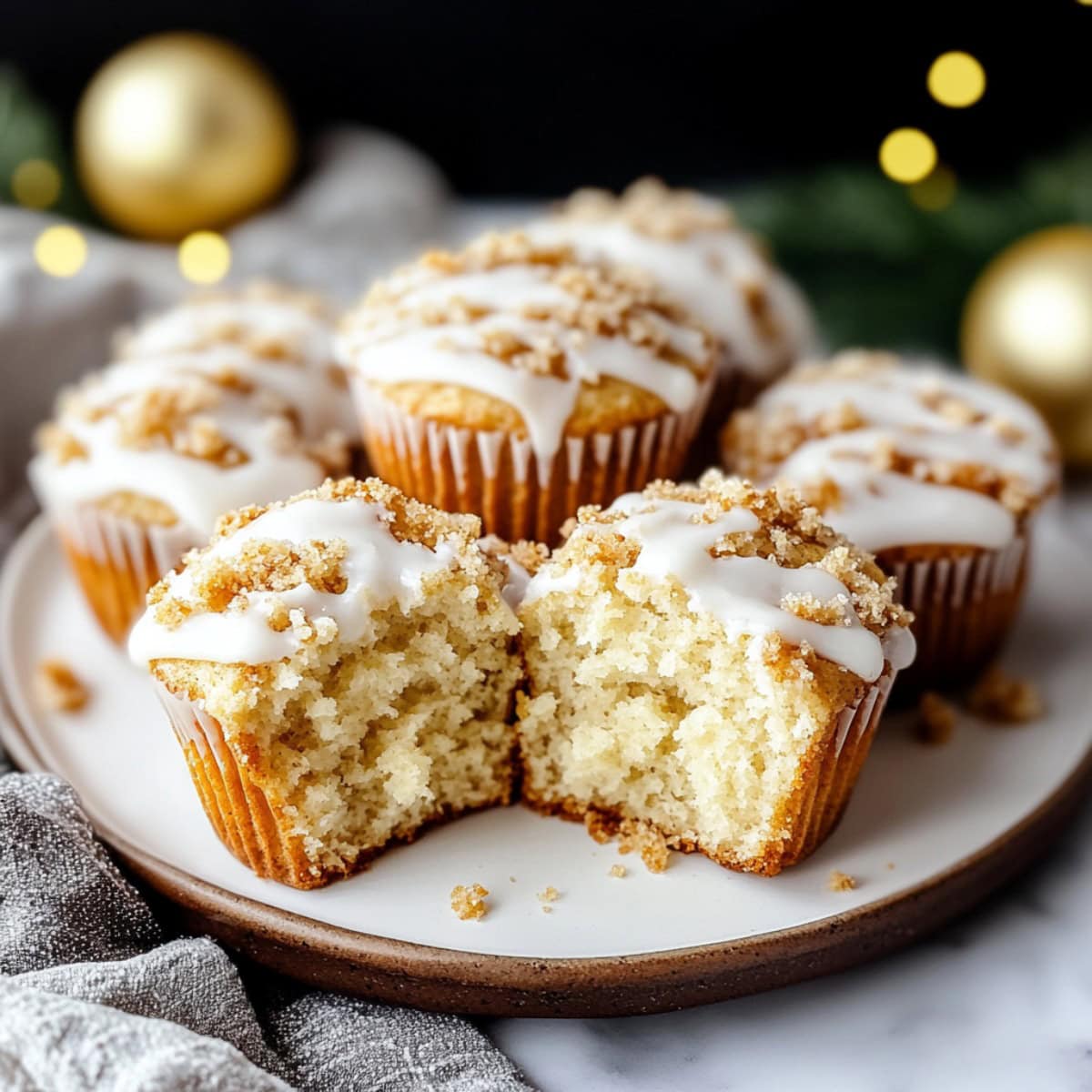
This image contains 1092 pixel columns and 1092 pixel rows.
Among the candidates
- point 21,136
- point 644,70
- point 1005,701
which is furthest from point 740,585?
→ point 644,70

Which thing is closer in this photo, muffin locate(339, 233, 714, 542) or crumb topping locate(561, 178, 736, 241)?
muffin locate(339, 233, 714, 542)

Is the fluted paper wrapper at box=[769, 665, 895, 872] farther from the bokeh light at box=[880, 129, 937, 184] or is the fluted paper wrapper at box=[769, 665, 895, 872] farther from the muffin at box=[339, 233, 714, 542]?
the bokeh light at box=[880, 129, 937, 184]

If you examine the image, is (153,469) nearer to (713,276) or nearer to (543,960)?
(543,960)

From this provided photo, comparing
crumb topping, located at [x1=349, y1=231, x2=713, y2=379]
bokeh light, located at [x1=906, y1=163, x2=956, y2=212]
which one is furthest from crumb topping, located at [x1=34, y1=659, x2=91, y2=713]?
bokeh light, located at [x1=906, y1=163, x2=956, y2=212]

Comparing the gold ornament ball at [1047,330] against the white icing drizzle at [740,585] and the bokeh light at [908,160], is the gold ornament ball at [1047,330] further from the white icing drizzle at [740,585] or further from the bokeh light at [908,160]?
the white icing drizzle at [740,585]

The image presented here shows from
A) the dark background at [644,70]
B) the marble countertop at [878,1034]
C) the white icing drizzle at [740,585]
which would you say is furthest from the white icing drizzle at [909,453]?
the dark background at [644,70]

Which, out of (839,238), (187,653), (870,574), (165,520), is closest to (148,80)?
(165,520)

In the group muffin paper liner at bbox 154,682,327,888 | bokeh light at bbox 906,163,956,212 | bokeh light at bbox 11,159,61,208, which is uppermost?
bokeh light at bbox 11,159,61,208
